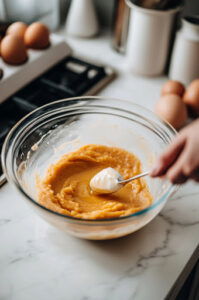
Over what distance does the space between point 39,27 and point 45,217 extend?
2.56 ft

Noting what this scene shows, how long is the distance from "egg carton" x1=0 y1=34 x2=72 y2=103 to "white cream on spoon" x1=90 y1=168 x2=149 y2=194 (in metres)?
0.48

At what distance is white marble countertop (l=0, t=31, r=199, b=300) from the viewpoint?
711 mm

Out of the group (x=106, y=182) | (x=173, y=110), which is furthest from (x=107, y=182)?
(x=173, y=110)

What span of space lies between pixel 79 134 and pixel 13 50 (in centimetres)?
38

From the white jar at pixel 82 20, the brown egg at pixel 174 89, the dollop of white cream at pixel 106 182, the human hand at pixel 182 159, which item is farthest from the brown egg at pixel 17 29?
the human hand at pixel 182 159

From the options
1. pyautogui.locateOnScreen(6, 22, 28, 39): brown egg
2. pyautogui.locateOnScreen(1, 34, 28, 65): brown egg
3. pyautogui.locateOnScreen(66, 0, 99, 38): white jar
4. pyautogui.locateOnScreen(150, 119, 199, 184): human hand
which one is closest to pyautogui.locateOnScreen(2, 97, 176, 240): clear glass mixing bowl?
pyautogui.locateOnScreen(150, 119, 199, 184): human hand

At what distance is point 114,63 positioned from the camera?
141 centimetres

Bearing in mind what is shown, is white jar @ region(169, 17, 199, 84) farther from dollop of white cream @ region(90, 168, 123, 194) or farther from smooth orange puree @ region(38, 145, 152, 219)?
dollop of white cream @ region(90, 168, 123, 194)

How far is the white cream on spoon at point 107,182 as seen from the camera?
0.83 m

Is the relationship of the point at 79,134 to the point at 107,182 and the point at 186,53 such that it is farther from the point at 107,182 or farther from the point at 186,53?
the point at 186,53

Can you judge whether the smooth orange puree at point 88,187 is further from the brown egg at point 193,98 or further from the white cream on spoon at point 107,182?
the brown egg at point 193,98

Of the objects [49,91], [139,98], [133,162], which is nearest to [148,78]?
[139,98]

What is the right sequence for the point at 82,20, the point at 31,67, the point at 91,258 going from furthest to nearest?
the point at 82,20
the point at 31,67
the point at 91,258

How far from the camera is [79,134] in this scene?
101 centimetres
